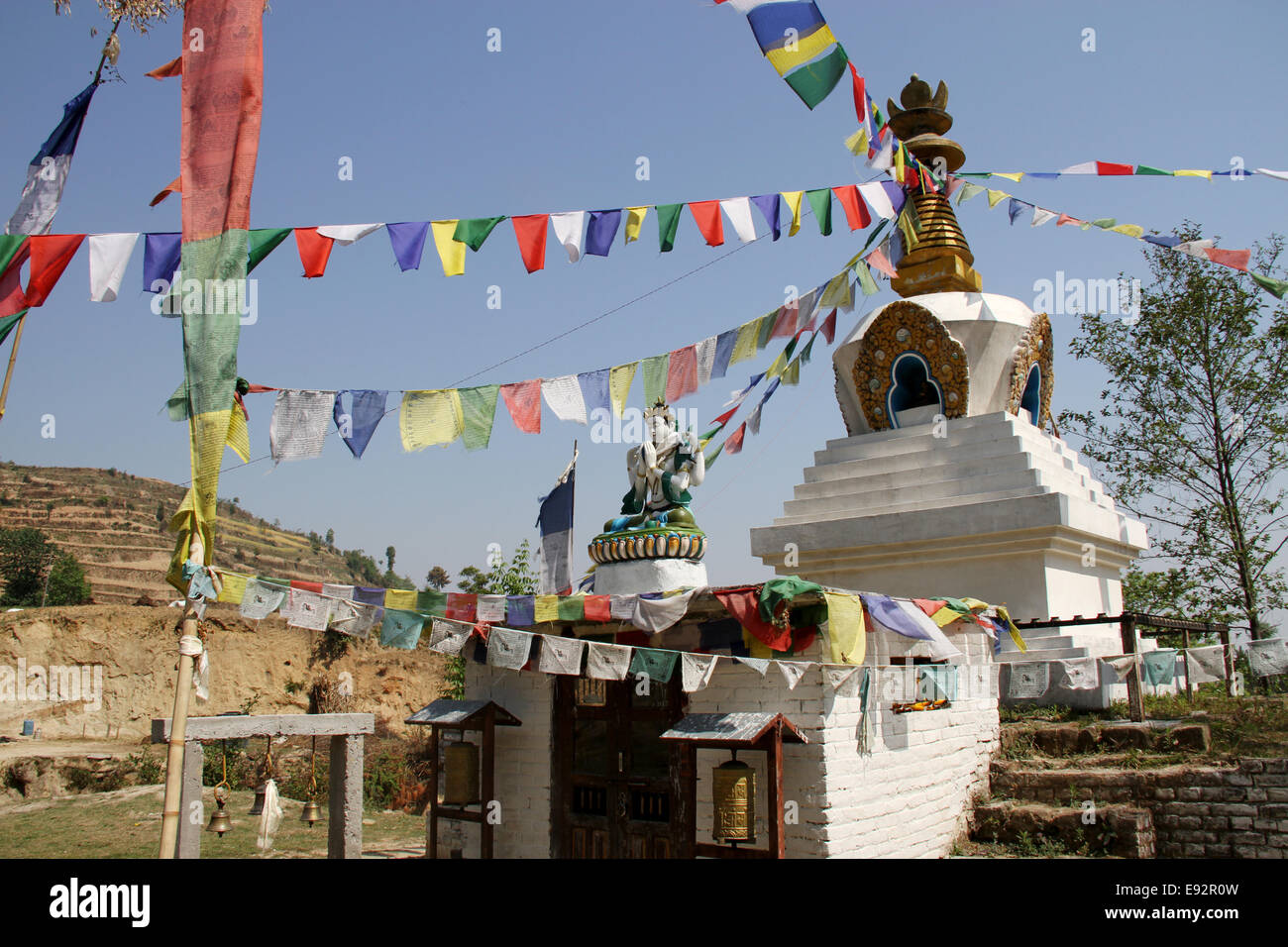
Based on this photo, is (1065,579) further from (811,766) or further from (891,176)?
(811,766)

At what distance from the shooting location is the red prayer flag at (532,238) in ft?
25.1

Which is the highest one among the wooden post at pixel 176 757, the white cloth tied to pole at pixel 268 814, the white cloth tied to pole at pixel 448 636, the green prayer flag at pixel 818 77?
the green prayer flag at pixel 818 77

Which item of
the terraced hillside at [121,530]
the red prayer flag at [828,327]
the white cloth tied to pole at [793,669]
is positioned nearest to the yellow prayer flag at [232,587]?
the white cloth tied to pole at [793,669]

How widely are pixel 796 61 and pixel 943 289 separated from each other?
6.58 metres

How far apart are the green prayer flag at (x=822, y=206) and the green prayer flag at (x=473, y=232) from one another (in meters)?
3.10

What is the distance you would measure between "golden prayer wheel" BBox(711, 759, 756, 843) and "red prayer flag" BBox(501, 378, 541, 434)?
10.2ft

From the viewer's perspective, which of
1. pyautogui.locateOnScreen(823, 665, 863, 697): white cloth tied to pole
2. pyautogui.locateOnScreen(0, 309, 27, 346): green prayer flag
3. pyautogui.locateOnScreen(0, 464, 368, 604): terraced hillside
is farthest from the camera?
pyautogui.locateOnScreen(0, 464, 368, 604): terraced hillside

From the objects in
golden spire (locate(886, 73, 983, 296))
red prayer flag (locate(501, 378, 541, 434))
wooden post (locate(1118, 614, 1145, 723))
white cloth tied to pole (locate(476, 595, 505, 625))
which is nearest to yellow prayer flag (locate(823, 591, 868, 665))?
white cloth tied to pole (locate(476, 595, 505, 625))

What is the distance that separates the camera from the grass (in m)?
9.87

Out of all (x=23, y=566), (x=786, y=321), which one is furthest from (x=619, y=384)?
(x=23, y=566)

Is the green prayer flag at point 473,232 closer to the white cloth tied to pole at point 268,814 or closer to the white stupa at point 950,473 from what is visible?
the white cloth tied to pole at point 268,814

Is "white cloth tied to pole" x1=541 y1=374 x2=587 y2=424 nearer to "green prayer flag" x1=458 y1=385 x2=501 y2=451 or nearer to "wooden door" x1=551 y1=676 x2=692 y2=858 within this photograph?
"green prayer flag" x1=458 y1=385 x2=501 y2=451

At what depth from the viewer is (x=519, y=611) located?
709 cm

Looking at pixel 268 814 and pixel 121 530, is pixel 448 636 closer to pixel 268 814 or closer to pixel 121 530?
pixel 268 814
